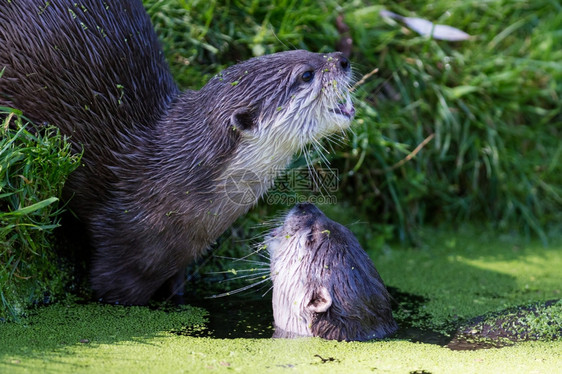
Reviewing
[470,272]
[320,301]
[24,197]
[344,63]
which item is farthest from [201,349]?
[470,272]

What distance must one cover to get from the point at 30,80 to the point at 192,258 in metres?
0.98

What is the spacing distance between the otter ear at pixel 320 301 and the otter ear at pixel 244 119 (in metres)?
0.70

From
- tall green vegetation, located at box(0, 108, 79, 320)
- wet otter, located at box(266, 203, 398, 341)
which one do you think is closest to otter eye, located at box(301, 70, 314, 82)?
wet otter, located at box(266, 203, 398, 341)

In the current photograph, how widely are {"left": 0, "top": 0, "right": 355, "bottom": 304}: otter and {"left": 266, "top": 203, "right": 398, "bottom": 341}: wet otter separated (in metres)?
0.28

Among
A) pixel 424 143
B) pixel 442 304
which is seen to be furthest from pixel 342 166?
pixel 442 304

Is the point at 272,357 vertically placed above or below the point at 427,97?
below

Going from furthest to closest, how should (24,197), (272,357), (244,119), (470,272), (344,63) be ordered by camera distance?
(470,272), (344,63), (244,119), (24,197), (272,357)

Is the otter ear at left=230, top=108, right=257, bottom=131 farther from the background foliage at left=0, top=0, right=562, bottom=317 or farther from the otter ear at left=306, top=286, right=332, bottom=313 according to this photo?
the background foliage at left=0, top=0, right=562, bottom=317

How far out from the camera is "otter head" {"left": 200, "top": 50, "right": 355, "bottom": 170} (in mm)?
2795

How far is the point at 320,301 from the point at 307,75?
0.89 m

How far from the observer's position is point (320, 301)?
2.80 metres

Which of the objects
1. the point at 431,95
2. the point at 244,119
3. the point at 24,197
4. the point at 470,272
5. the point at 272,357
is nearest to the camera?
the point at 272,357

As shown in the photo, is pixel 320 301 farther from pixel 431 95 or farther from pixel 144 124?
pixel 431 95

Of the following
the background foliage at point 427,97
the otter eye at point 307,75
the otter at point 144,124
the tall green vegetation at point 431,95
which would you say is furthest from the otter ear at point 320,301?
the tall green vegetation at point 431,95
